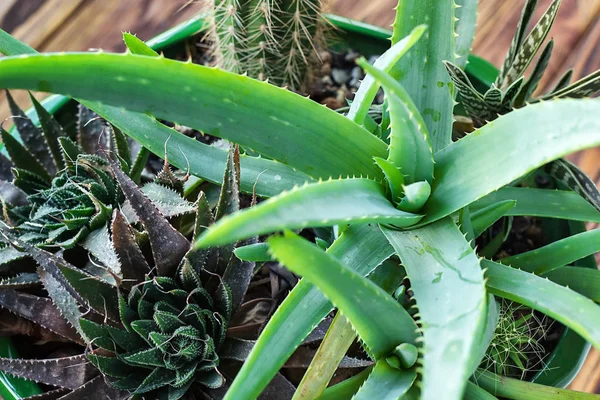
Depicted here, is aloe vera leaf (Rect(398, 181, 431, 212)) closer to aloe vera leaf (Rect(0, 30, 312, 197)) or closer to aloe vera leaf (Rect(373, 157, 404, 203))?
aloe vera leaf (Rect(373, 157, 404, 203))

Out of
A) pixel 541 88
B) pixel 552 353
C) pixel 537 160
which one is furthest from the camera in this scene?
pixel 541 88

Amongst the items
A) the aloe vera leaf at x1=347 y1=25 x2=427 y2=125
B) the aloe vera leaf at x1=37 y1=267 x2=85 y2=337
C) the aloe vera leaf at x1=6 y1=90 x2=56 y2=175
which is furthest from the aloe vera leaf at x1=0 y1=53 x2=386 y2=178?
the aloe vera leaf at x1=6 y1=90 x2=56 y2=175

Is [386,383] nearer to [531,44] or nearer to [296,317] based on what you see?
[296,317]

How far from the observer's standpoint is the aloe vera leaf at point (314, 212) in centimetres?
23

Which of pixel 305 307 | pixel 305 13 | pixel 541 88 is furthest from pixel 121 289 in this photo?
pixel 541 88

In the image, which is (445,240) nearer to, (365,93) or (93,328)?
(365,93)

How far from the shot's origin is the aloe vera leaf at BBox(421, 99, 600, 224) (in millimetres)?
299

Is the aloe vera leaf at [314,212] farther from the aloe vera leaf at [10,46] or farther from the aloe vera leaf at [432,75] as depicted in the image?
the aloe vera leaf at [10,46]

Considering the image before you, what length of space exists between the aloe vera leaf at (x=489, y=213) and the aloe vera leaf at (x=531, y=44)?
0.53ft

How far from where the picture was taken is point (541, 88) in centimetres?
80

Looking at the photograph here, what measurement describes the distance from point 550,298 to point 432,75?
0.62 feet

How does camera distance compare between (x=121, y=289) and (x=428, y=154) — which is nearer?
(x=428, y=154)

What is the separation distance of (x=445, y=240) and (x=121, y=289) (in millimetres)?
283

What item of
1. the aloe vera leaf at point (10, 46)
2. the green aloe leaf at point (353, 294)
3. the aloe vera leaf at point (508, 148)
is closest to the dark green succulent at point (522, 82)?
the aloe vera leaf at point (508, 148)
